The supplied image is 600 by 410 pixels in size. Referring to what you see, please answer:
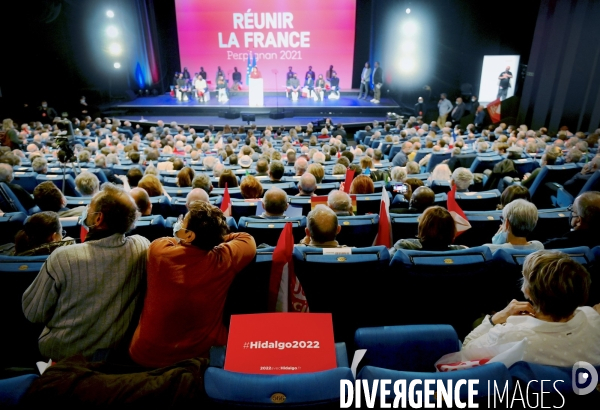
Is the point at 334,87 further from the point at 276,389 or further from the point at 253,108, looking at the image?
the point at 276,389

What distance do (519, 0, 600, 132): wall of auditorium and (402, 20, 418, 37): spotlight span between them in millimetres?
4044

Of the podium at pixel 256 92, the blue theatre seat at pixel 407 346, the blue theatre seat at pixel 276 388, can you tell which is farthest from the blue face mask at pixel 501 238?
the podium at pixel 256 92

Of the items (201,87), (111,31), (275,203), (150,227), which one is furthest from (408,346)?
(111,31)

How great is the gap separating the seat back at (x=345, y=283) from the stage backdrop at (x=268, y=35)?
1464 centimetres

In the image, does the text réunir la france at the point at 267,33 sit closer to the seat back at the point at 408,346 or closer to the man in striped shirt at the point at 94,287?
the man in striped shirt at the point at 94,287

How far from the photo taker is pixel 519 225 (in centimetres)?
244

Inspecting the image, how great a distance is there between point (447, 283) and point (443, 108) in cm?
1197

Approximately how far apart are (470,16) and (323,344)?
14234 millimetres

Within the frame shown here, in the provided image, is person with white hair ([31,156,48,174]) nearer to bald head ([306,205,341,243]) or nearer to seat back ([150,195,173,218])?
seat back ([150,195,173,218])

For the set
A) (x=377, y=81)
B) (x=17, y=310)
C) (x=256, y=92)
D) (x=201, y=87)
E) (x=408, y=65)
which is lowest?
(x=17, y=310)

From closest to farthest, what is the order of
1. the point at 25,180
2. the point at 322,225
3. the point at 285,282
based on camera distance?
the point at 285,282 → the point at 322,225 → the point at 25,180

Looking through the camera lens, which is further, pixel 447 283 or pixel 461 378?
pixel 447 283

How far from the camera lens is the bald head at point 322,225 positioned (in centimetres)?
239

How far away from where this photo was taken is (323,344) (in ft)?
4.45
